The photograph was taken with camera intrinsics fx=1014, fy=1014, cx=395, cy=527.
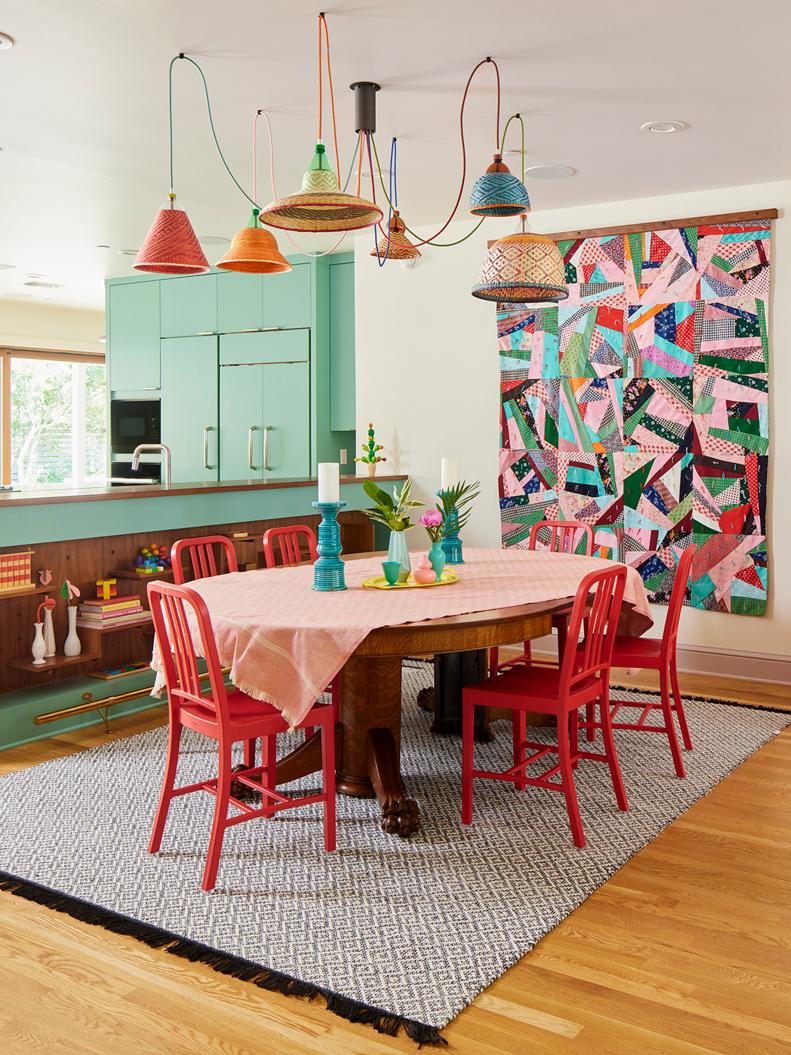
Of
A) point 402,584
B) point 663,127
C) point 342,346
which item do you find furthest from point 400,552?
point 342,346

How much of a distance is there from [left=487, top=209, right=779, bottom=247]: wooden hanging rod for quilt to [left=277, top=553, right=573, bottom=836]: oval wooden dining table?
2.34 meters

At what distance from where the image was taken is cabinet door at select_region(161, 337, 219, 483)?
294 inches

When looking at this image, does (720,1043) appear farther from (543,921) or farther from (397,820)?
(397,820)

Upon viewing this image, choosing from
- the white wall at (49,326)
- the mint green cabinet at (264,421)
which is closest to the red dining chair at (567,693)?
the mint green cabinet at (264,421)

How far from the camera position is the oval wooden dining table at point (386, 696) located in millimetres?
2820

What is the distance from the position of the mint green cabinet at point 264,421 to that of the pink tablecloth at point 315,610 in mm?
3132

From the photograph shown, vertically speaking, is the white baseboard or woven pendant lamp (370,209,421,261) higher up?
woven pendant lamp (370,209,421,261)

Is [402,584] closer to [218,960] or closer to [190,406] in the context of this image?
[218,960]

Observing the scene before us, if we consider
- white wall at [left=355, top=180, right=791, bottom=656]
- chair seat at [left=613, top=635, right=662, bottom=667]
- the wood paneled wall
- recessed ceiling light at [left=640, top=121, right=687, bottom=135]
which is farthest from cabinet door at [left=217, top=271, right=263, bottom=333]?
chair seat at [left=613, top=635, right=662, bottom=667]

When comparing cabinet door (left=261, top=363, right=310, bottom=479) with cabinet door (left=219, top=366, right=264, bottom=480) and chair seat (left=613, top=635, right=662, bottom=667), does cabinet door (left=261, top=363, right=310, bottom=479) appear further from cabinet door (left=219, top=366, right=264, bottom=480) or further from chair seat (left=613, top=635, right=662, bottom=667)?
chair seat (left=613, top=635, right=662, bottom=667)

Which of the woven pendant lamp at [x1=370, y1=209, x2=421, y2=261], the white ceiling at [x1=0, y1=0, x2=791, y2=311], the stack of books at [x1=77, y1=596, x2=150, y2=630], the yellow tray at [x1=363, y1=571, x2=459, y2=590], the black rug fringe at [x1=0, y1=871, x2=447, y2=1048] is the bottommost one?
the black rug fringe at [x1=0, y1=871, x2=447, y2=1048]

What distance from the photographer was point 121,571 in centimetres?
460

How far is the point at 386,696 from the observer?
3.38m

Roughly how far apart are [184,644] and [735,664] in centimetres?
338
